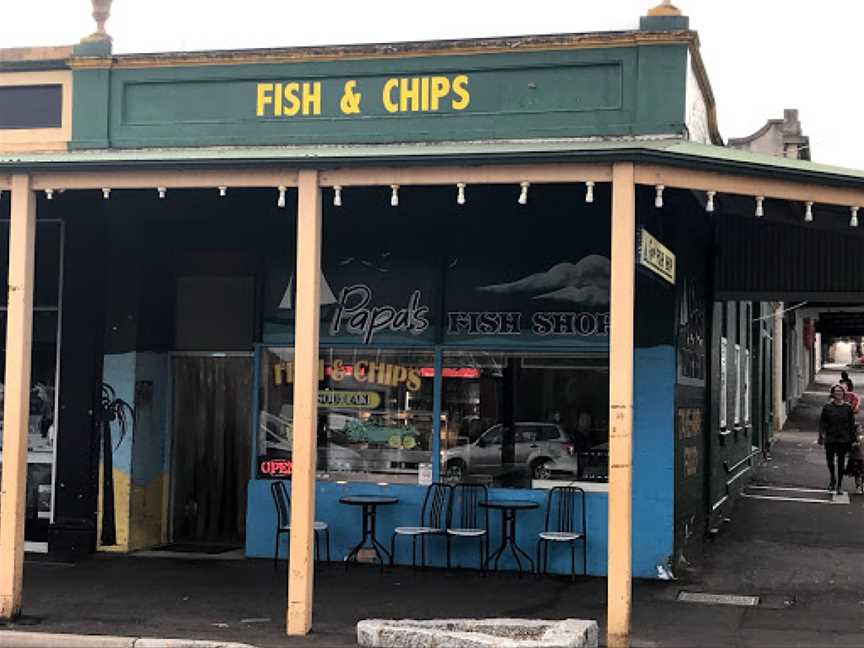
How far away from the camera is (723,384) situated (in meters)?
14.6

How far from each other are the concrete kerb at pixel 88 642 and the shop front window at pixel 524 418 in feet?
12.4

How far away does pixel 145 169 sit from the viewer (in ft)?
28.3

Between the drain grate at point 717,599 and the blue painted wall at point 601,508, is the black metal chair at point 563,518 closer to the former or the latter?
the blue painted wall at point 601,508

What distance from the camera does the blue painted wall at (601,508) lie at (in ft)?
33.8

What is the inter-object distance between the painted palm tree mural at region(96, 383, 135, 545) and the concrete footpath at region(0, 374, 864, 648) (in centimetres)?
39

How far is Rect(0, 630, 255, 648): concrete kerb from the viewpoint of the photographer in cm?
779

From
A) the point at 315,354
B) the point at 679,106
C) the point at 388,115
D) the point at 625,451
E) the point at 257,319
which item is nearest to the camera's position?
the point at 625,451

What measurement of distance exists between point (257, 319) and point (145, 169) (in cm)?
311

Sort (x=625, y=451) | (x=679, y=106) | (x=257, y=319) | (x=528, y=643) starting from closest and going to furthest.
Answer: (x=528, y=643) → (x=625, y=451) → (x=679, y=106) → (x=257, y=319)

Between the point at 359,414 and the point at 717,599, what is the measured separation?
4046mm

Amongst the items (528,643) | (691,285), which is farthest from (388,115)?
(528,643)

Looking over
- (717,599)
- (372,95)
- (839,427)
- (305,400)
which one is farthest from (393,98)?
(839,427)

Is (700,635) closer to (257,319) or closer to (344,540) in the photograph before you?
(344,540)

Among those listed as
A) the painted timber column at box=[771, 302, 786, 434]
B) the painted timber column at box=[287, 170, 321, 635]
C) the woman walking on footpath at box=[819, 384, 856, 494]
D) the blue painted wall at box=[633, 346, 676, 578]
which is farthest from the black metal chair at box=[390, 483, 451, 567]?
the painted timber column at box=[771, 302, 786, 434]
